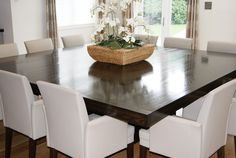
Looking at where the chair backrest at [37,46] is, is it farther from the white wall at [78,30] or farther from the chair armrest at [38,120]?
the white wall at [78,30]

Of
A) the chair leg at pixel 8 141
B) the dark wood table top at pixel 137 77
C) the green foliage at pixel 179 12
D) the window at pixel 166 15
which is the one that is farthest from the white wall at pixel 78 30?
the chair leg at pixel 8 141

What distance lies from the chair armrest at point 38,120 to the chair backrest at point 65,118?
0.73ft

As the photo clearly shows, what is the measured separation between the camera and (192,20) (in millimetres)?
6016

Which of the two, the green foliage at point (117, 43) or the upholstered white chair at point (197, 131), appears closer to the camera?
the upholstered white chair at point (197, 131)

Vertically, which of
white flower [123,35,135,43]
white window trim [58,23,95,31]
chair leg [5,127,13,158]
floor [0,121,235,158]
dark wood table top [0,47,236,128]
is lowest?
floor [0,121,235,158]

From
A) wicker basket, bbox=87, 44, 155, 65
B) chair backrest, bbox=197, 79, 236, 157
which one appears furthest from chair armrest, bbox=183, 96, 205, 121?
wicker basket, bbox=87, 44, 155, 65

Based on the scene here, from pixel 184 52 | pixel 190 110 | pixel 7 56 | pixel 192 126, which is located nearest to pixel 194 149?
pixel 192 126

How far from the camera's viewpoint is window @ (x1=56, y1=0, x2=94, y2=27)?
6.68 m

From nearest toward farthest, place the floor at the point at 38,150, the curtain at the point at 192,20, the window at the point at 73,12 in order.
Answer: the floor at the point at 38,150, the curtain at the point at 192,20, the window at the point at 73,12

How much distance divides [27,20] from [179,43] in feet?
9.67

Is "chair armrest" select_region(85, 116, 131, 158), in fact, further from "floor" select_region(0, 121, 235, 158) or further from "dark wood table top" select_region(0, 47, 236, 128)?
"floor" select_region(0, 121, 235, 158)

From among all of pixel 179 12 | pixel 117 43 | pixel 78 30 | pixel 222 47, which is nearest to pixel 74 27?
pixel 78 30

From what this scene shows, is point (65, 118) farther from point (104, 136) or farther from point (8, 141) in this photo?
point (8, 141)

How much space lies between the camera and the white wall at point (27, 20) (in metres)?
5.74
